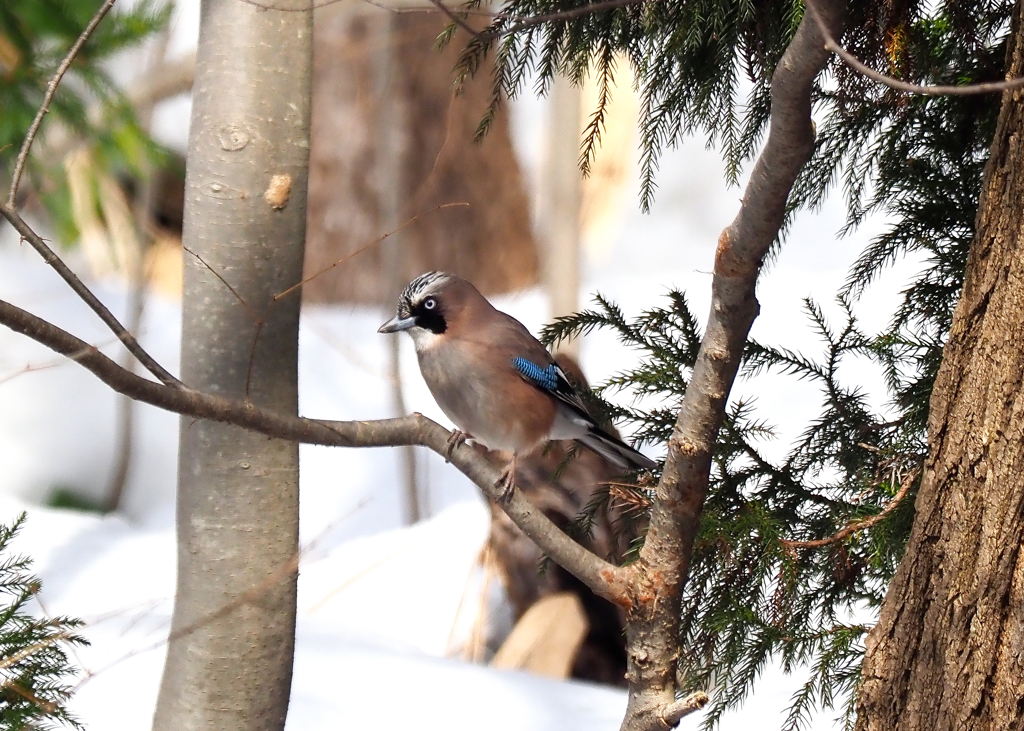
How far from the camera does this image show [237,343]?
210 centimetres

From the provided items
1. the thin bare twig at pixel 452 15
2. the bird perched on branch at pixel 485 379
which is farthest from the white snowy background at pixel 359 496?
the thin bare twig at pixel 452 15

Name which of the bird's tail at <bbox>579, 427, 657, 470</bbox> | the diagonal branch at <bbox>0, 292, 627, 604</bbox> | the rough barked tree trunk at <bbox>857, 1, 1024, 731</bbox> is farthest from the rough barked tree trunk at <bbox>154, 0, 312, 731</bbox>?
the rough barked tree trunk at <bbox>857, 1, 1024, 731</bbox>

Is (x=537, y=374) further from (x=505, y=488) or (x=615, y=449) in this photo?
(x=505, y=488)

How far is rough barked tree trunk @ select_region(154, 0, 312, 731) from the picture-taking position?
6.74 feet

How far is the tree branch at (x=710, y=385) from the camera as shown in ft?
4.78

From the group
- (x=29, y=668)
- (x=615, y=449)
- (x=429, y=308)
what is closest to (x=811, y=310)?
(x=615, y=449)

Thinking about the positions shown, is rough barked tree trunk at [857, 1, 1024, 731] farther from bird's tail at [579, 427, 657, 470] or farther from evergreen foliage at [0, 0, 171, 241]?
evergreen foliage at [0, 0, 171, 241]

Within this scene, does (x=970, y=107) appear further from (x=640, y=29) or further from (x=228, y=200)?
(x=228, y=200)

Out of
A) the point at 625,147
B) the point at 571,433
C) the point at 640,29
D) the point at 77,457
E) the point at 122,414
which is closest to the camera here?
the point at 640,29

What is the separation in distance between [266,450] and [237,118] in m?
0.68

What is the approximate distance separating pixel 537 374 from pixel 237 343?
1.00 meters

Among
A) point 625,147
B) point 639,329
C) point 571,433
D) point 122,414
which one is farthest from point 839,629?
point 625,147

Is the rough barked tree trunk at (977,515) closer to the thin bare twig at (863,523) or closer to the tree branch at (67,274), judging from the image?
the thin bare twig at (863,523)

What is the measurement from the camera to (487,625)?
4551 mm
